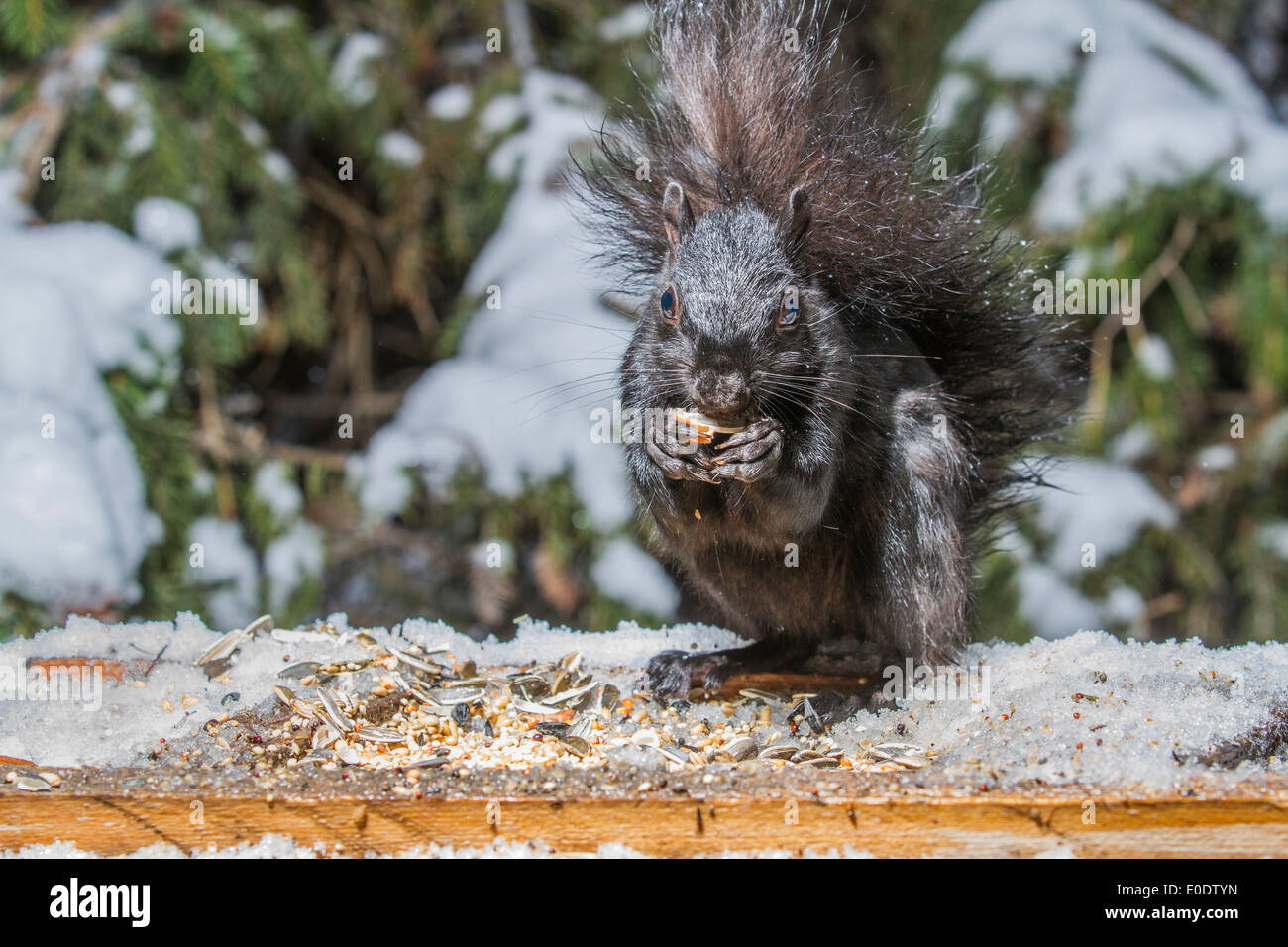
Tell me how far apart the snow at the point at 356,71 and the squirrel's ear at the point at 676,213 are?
5.02 feet

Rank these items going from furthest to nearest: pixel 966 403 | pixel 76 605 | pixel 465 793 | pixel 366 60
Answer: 1. pixel 366 60
2. pixel 76 605
3. pixel 966 403
4. pixel 465 793

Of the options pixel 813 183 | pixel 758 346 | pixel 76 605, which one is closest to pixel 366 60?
pixel 76 605

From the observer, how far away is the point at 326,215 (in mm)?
2949

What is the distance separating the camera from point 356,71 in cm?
273

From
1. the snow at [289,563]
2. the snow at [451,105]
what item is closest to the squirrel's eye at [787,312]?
the snow at [289,563]

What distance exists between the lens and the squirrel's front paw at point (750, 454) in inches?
51.2

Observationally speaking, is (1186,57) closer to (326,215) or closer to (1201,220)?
(1201,220)

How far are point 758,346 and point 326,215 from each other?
6.38 ft

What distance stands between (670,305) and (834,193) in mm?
280

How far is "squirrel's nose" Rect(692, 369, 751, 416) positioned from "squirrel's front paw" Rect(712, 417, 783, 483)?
44 mm

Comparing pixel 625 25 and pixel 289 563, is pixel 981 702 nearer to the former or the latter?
pixel 289 563

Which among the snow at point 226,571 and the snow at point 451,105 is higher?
the snow at point 451,105

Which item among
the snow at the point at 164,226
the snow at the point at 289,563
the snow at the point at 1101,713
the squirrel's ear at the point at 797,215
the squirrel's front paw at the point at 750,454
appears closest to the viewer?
the snow at the point at 1101,713

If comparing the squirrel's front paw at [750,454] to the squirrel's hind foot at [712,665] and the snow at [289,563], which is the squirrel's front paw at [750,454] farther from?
the snow at [289,563]
